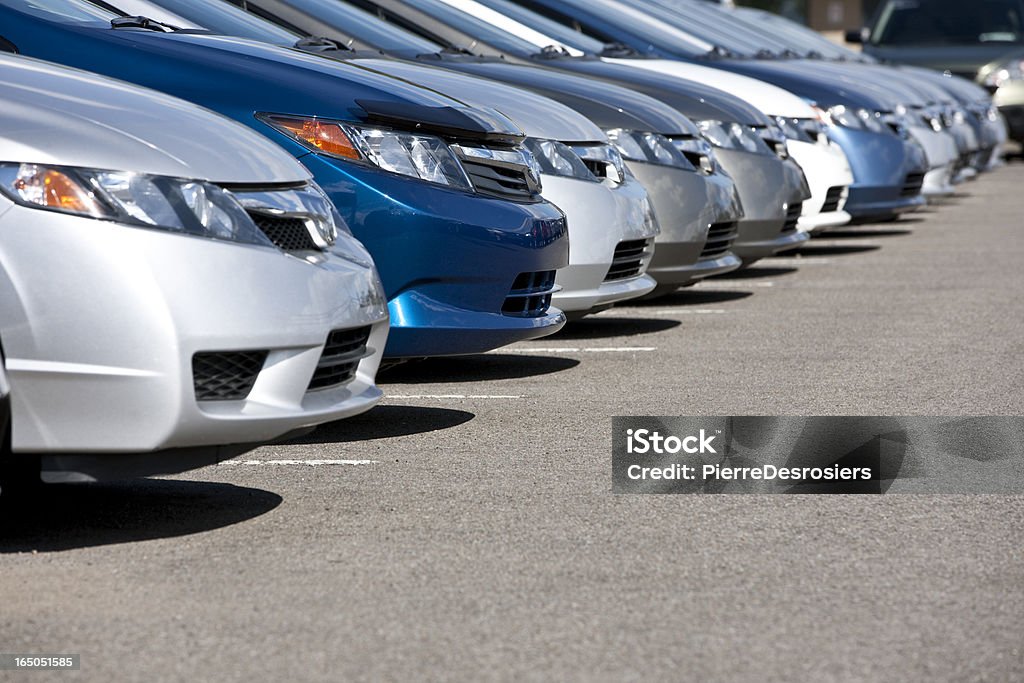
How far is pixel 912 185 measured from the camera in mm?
13453

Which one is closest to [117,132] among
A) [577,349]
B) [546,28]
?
[577,349]

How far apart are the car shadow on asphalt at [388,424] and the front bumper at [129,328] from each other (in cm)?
145

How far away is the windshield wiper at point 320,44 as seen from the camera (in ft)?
23.7

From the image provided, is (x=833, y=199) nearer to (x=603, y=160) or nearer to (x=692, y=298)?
(x=692, y=298)

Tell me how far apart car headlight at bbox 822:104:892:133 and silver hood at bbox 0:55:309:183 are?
8.52 meters

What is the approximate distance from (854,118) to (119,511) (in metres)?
9.05

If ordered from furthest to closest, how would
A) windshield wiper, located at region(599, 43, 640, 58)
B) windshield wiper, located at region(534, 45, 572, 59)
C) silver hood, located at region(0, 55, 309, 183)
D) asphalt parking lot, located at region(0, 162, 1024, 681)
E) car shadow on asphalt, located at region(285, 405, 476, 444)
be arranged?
windshield wiper, located at region(599, 43, 640, 58)
windshield wiper, located at region(534, 45, 572, 59)
car shadow on asphalt, located at region(285, 405, 476, 444)
silver hood, located at region(0, 55, 309, 183)
asphalt parking lot, located at region(0, 162, 1024, 681)

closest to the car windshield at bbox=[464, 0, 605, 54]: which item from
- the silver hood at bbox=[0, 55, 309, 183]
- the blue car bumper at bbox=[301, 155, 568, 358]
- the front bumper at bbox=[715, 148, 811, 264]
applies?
the front bumper at bbox=[715, 148, 811, 264]

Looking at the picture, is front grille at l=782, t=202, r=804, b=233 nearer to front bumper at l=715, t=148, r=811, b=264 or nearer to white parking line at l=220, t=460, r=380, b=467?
front bumper at l=715, t=148, r=811, b=264

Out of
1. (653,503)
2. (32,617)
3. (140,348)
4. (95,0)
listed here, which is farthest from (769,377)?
(32,617)

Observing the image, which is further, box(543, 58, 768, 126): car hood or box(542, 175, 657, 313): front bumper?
box(543, 58, 768, 126): car hood

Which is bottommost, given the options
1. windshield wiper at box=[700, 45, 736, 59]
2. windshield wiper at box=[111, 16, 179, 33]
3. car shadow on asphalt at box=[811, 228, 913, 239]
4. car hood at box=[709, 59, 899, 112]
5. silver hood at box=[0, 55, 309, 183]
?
car shadow on asphalt at box=[811, 228, 913, 239]

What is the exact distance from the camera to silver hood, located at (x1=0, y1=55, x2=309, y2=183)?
4051 millimetres

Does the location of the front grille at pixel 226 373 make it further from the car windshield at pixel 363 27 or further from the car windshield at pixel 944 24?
the car windshield at pixel 944 24
